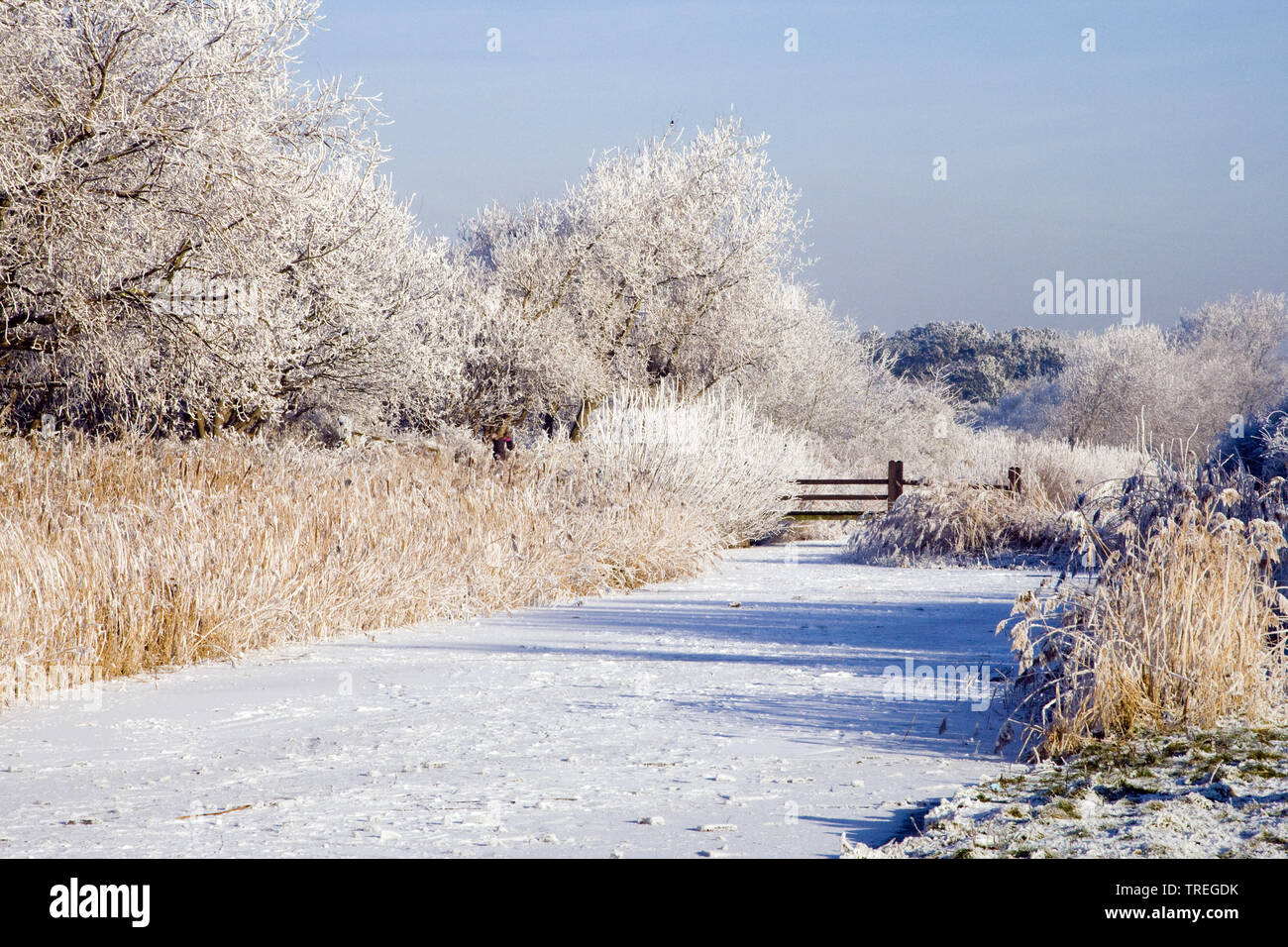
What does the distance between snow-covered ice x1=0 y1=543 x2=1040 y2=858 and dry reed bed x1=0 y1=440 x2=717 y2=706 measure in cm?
35

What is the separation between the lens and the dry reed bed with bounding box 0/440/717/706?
654 cm

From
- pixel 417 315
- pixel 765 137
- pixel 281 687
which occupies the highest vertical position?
pixel 765 137

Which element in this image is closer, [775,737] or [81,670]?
[775,737]

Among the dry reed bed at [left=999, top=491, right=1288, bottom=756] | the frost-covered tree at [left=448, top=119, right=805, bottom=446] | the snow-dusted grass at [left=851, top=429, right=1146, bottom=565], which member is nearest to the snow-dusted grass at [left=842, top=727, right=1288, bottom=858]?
the dry reed bed at [left=999, top=491, right=1288, bottom=756]

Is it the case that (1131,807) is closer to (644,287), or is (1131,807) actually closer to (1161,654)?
(1161,654)

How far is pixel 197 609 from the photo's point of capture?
7000 mm

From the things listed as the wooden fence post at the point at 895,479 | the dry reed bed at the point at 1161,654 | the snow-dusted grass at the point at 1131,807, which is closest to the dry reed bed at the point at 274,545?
the snow-dusted grass at the point at 1131,807

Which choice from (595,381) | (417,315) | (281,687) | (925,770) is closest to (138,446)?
(281,687)

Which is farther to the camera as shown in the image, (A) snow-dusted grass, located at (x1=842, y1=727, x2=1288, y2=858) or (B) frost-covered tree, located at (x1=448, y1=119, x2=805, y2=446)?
(B) frost-covered tree, located at (x1=448, y1=119, x2=805, y2=446)

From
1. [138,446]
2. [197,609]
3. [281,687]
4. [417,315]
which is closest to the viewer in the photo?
[281,687]

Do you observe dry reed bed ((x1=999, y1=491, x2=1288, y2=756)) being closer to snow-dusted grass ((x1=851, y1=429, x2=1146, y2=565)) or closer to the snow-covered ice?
the snow-covered ice

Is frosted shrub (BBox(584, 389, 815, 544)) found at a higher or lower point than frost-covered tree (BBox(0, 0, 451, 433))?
lower
